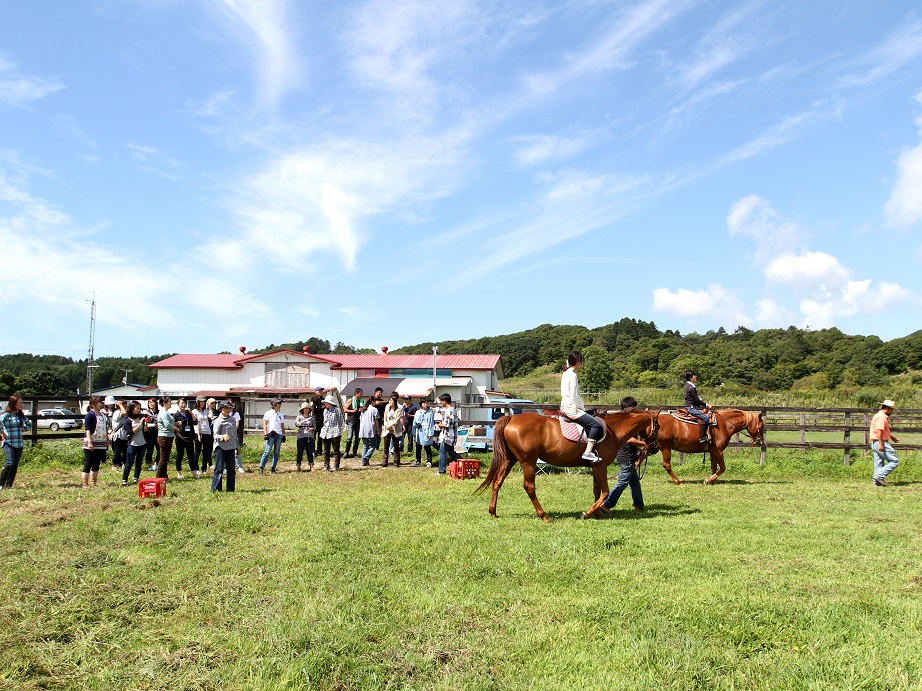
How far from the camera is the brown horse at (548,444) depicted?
9.70 meters

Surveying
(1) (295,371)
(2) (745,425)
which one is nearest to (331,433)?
(2) (745,425)

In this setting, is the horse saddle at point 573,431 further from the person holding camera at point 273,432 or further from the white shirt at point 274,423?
the white shirt at point 274,423

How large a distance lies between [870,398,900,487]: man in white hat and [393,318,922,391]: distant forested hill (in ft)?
180

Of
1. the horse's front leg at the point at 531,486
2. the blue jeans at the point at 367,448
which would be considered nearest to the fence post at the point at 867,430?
the horse's front leg at the point at 531,486

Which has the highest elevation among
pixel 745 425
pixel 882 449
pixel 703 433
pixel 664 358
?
pixel 664 358

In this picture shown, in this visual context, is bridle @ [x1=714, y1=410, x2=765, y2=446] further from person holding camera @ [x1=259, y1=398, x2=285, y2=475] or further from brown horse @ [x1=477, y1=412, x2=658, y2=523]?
person holding camera @ [x1=259, y1=398, x2=285, y2=475]

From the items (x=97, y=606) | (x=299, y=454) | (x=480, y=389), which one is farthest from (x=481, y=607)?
(x=480, y=389)

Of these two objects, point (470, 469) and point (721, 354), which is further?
point (721, 354)

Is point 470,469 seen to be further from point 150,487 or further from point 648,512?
point 150,487

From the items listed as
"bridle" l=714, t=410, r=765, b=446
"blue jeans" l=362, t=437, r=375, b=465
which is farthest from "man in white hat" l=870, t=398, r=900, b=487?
"blue jeans" l=362, t=437, r=375, b=465

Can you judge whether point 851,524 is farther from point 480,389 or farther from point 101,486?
point 480,389

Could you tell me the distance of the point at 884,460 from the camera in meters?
13.7

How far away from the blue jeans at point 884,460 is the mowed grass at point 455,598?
160 inches

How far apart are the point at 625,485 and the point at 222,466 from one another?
7.07 metres
